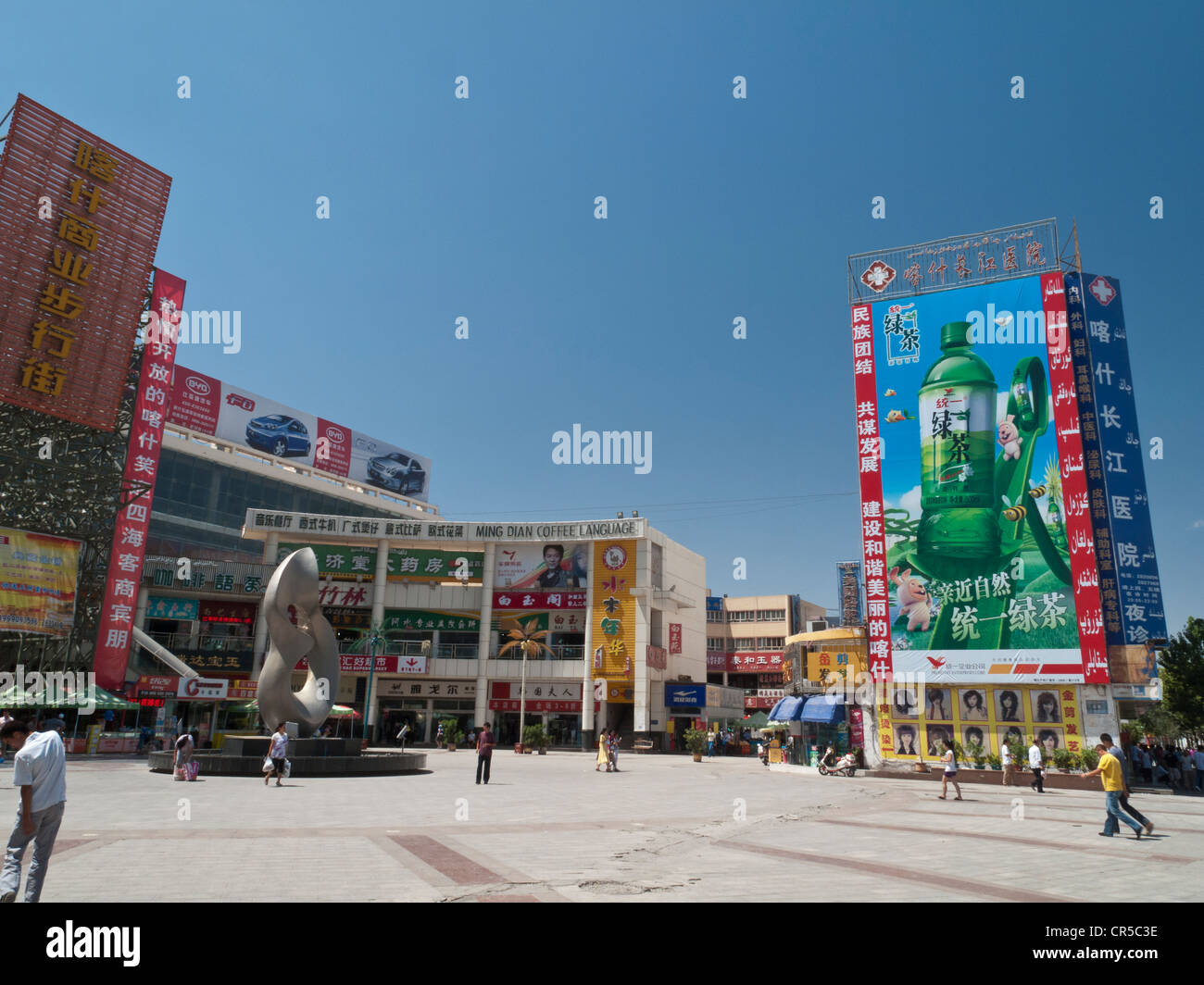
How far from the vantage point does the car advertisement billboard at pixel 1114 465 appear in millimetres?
34281

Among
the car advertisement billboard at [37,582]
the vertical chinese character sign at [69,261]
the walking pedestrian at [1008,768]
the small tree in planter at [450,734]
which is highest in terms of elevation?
the vertical chinese character sign at [69,261]

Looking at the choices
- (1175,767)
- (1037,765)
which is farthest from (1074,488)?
(1037,765)

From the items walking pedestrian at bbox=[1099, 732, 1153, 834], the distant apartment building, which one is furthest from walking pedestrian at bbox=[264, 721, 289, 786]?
the distant apartment building

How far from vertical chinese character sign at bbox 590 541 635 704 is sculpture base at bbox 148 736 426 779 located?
2851 centimetres

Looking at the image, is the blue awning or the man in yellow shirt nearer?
the man in yellow shirt

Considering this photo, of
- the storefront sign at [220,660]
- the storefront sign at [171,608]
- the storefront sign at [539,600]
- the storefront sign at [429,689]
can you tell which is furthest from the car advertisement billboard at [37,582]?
the storefront sign at [539,600]

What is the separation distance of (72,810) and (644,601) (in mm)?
41115

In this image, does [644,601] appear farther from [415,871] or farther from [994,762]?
[415,871]

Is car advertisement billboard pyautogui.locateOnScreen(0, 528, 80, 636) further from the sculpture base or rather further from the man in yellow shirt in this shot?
the man in yellow shirt

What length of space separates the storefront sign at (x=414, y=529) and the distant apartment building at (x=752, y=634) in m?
27.9

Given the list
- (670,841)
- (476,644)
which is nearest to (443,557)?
(476,644)

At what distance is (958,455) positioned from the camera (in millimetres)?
37188

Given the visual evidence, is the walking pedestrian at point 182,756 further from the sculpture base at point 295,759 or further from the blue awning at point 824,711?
the blue awning at point 824,711

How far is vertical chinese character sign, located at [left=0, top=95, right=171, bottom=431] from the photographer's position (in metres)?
33.6
